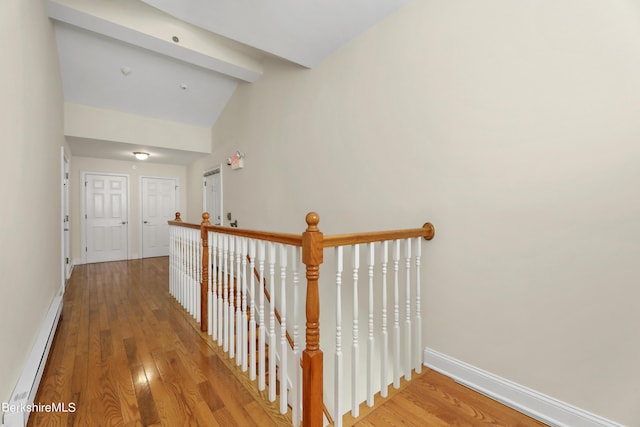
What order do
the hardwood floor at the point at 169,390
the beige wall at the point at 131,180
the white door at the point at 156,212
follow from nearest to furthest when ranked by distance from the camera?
the hardwood floor at the point at 169,390 → the beige wall at the point at 131,180 → the white door at the point at 156,212

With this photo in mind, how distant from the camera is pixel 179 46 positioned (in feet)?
10.7

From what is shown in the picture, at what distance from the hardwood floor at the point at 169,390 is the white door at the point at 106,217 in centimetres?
373

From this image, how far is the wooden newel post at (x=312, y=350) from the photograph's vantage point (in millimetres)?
Answer: 1289

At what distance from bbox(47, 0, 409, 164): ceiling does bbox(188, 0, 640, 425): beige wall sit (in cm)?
42

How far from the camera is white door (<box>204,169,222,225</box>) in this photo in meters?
5.24

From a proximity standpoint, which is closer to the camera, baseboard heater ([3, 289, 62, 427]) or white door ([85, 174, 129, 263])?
baseboard heater ([3, 289, 62, 427])

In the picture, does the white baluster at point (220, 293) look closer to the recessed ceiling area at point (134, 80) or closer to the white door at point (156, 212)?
the recessed ceiling area at point (134, 80)

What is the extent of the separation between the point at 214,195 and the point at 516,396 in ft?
17.2

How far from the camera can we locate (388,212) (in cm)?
224

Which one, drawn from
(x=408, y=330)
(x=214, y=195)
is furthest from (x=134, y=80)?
(x=408, y=330)

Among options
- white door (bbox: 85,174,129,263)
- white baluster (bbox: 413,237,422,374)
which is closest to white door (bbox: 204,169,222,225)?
white door (bbox: 85,174,129,263)

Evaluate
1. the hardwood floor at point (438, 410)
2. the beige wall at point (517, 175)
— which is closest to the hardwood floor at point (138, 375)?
the hardwood floor at point (438, 410)

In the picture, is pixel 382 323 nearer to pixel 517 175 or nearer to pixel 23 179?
pixel 517 175

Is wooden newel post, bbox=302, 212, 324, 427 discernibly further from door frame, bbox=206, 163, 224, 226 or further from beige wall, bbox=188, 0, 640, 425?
door frame, bbox=206, 163, 224, 226
